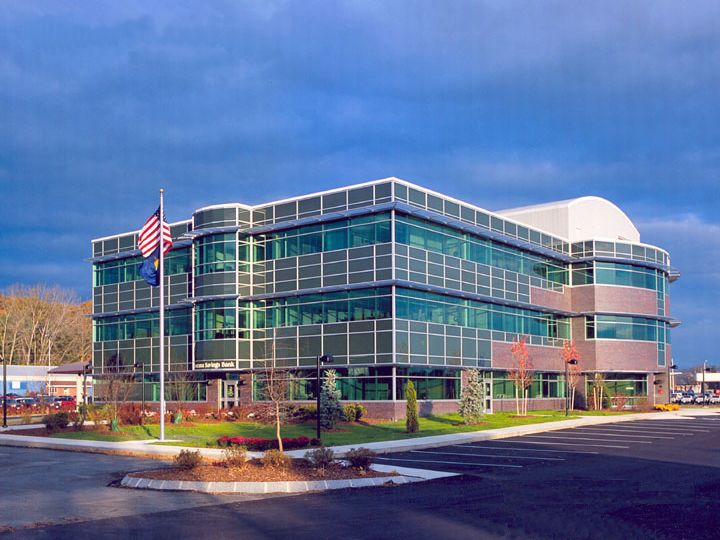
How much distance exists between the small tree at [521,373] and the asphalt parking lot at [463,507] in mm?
24934

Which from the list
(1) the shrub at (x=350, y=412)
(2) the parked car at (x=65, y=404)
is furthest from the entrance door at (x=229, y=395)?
(2) the parked car at (x=65, y=404)

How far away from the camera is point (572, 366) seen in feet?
193

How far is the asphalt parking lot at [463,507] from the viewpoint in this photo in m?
14.0

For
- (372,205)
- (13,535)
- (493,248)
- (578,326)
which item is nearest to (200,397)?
(372,205)

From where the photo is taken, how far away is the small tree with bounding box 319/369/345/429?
37875mm

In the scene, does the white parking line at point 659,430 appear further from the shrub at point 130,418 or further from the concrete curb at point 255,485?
the shrub at point 130,418

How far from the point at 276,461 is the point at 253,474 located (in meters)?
0.83

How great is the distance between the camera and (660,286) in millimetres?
62844

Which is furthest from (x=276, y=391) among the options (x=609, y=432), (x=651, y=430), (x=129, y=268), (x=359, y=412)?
(x=129, y=268)

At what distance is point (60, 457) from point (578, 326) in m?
41.1

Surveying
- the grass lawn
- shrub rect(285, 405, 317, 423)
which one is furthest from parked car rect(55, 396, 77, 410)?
shrub rect(285, 405, 317, 423)

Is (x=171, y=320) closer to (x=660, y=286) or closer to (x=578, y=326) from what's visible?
(x=578, y=326)

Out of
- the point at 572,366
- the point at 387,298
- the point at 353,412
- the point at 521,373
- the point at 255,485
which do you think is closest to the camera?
the point at 255,485

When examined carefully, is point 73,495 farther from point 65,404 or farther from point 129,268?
point 65,404
